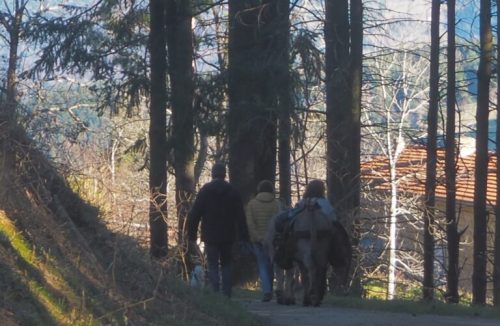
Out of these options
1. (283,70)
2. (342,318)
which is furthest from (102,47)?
(342,318)

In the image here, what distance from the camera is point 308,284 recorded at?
13.4m

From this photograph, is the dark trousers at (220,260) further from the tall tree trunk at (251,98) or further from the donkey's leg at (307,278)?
the tall tree trunk at (251,98)

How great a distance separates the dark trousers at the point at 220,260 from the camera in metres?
13.3

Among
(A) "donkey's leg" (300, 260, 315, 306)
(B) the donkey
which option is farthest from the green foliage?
(A) "donkey's leg" (300, 260, 315, 306)

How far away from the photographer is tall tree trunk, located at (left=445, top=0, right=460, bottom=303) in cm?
2553

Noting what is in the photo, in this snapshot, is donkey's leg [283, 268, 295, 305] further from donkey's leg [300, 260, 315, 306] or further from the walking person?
the walking person

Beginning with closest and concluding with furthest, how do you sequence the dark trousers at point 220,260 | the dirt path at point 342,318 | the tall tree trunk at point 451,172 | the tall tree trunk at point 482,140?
the dirt path at point 342,318
the dark trousers at point 220,260
the tall tree trunk at point 451,172
the tall tree trunk at point 482,140

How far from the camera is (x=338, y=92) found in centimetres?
2055

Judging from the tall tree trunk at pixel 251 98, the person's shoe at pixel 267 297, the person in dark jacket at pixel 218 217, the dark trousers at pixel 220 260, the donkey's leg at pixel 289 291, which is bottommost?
the person's shoe at pixel 267 297

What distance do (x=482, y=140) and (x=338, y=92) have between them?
750 cm

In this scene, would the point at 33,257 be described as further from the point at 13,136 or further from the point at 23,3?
the point at 23,3

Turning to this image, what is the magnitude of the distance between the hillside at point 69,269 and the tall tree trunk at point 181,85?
1250 centimetres

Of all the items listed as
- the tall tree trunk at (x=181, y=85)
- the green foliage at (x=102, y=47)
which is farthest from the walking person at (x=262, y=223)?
the green foliage at (x=102, y=47)

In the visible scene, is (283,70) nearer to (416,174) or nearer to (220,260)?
(220,260)
